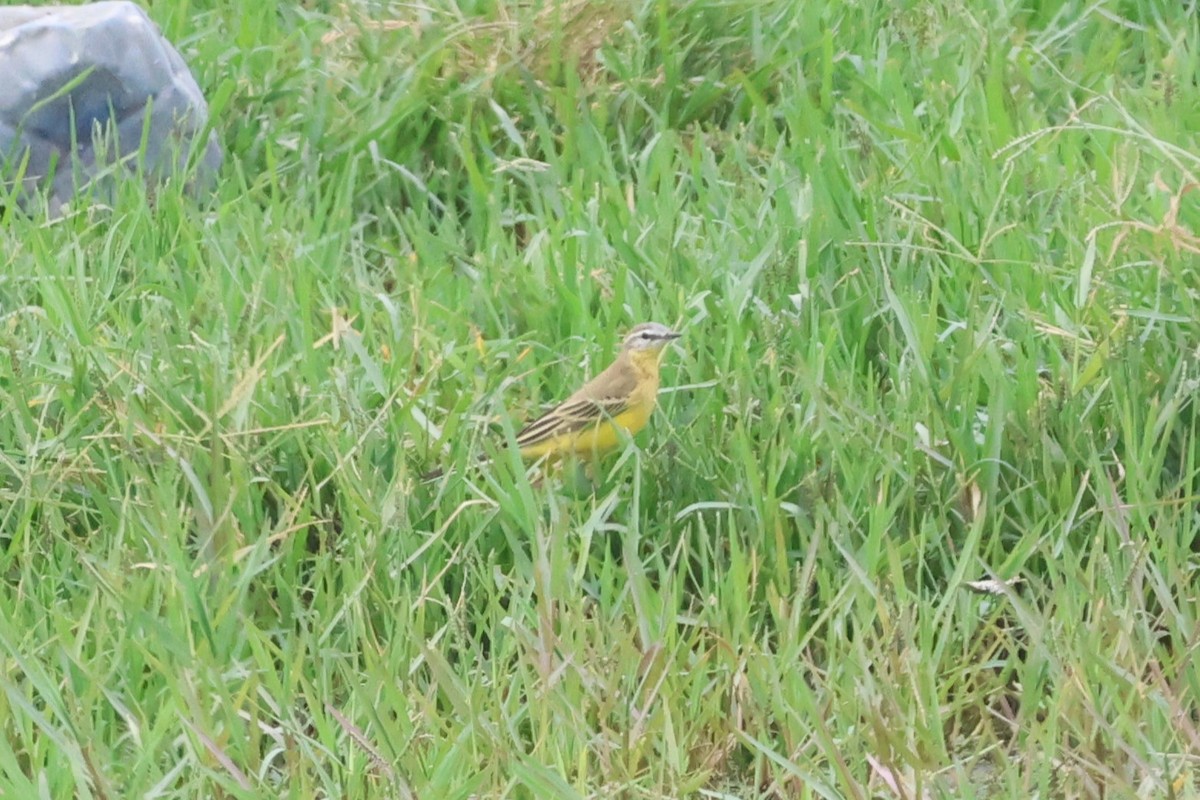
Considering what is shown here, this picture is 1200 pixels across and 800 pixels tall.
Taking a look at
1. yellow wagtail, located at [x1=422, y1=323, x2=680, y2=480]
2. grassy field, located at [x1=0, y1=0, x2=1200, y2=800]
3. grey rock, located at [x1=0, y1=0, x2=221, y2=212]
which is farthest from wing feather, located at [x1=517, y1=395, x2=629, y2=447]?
grey rock, located at [x1=0, y1=0, x2=221, y2=212]

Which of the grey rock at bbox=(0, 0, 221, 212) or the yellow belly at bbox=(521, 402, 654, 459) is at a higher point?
the grey rock at bbox=(0, 0, 221, 212)

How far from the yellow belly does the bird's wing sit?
1 cm

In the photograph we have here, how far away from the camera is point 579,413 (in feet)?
12.7

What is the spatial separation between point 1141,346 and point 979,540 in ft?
2.18

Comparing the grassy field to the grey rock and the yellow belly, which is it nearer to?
the yellow belly

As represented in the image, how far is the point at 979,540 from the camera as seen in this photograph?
11.4ft

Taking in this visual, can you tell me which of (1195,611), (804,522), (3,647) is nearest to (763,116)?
(804,522)

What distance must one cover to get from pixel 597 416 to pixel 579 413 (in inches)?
4.6

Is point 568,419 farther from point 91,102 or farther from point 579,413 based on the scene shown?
point 91,102

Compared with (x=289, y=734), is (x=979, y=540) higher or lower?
lower

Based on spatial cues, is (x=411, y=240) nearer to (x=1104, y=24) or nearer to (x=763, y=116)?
(x=763, y=116)

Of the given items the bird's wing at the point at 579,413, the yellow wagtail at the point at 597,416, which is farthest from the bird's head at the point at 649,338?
the bird's wing at the point at 579,413

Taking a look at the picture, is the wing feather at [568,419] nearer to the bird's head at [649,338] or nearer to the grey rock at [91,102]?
the bird's head at [649,338]

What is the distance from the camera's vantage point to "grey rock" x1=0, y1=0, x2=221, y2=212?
5.38 m
